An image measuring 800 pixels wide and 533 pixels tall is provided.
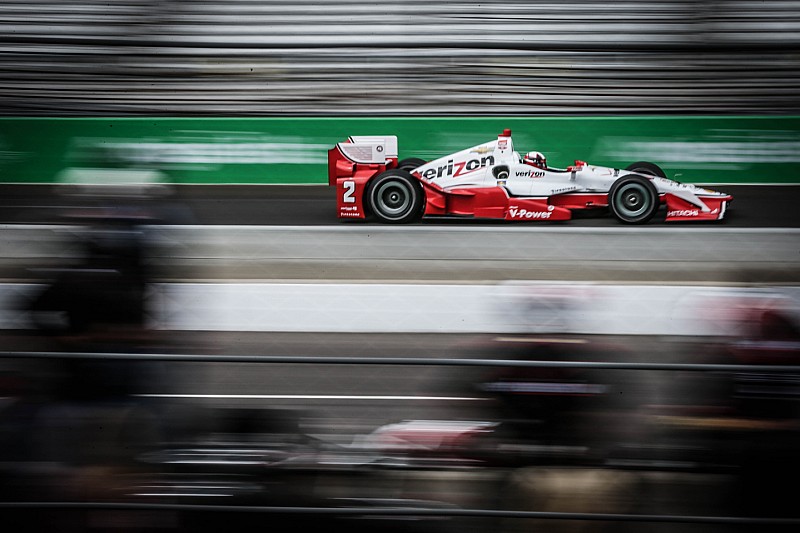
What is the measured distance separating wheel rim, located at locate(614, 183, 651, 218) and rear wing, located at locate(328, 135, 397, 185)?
2.66m

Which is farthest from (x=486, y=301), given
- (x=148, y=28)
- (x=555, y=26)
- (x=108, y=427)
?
(x=148, y=28)

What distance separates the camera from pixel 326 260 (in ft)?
23.8

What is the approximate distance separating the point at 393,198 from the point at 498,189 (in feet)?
3.98

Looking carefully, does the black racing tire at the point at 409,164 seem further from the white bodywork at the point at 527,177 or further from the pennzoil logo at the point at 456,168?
the white bodywork at the point at 527,177

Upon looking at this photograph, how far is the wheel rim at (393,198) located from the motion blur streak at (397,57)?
15.4 ft

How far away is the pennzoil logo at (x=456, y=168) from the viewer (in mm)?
8812

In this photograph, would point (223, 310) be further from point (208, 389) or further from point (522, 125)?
point (522, 125)

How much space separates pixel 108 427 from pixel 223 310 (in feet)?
11.2

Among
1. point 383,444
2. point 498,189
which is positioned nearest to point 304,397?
point 383,444

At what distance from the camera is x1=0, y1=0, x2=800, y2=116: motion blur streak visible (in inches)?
538

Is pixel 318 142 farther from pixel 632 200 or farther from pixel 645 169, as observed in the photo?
pixel 632 200

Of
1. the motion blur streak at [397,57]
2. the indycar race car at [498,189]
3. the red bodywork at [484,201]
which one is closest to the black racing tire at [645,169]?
the indycar race car at [498,189]

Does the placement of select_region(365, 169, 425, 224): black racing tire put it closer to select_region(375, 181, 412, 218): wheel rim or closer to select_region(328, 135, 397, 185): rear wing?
select_region(375, 181, 412, 218): wheel rim

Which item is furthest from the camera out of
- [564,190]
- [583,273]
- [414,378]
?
[564,190]
